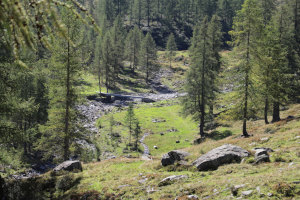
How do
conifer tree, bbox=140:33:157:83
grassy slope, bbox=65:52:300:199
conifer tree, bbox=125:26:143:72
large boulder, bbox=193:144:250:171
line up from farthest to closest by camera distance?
conifer tree, bbox=125:26:143:72 → conifer tree, bbox=140:33:157:83 → large boulder, bbox=193:144:250:171 → grassy slope, bbox=65:52:300:199

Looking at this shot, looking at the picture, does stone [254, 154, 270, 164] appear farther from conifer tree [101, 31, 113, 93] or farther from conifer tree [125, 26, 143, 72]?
conifer tree [125, 26, 143, 72]

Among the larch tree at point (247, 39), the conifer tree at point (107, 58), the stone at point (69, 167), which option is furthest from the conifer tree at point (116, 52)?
the stone at point (69, 167)

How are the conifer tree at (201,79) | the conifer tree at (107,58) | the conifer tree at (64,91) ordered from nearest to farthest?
the conifer tree at (64,91) < the conifer tree at (201,79) < the conifer tree at (107,58)

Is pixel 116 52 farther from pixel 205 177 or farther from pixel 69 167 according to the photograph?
pixel 205 177

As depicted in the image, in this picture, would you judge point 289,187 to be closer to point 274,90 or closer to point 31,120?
point 274,90

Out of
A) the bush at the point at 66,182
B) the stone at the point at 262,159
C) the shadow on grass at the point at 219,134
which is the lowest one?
the shadow on grass at the point at 219,134

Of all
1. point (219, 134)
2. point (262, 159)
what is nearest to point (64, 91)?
point (262, 159)

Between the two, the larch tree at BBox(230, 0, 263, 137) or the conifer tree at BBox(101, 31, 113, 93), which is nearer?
the larch tree at BBox(230, 0, 263, 137)

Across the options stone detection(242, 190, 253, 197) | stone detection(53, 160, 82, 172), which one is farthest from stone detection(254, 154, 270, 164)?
stone detection(53, 160, 82, 172)

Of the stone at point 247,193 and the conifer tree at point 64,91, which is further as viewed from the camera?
the conifer tree at point 64,91

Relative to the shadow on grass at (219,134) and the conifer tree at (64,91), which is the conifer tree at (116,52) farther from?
the conifer tree at (64,91)

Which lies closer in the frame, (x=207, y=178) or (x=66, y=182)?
(x=207, y=178)

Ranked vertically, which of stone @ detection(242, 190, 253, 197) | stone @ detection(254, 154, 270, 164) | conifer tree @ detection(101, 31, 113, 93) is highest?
conifer tree @ detection(101, 31, 113, 93)

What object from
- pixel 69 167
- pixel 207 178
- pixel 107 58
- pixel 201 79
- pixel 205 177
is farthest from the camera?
pixel 107 58
